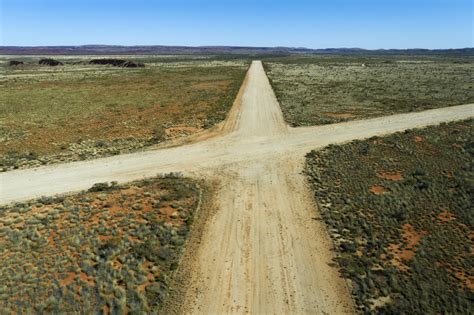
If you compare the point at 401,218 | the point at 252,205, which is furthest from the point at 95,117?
the point at 401,218

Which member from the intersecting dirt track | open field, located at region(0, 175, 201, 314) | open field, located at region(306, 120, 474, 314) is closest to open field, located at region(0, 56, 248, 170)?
the intersecting dirt track

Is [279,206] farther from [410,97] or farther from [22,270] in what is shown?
[410,97]

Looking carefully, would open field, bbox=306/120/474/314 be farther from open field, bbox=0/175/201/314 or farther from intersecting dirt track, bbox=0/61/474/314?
open field, bbox=0/175/201/314

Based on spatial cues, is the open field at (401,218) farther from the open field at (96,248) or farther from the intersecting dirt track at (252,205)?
the open field at (96,248)

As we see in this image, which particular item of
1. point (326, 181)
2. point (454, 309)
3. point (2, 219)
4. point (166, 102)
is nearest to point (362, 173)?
point (326, 181)

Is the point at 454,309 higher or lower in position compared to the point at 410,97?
lower

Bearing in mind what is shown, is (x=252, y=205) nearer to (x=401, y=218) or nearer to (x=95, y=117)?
(x=401, y=218)

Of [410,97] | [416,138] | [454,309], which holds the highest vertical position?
[410,97]
